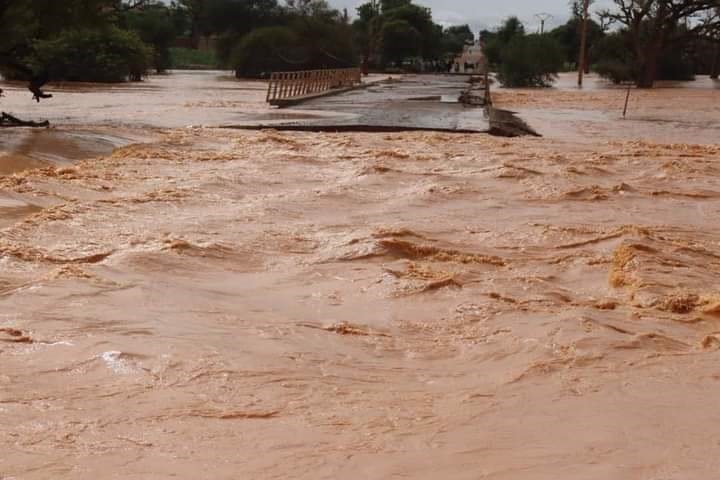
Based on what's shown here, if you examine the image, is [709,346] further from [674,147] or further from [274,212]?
[674,147]

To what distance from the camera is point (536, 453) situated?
3.46m

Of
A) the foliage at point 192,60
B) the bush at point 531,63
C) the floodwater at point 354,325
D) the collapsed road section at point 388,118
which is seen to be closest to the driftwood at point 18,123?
the collapsed road section at point 388,118

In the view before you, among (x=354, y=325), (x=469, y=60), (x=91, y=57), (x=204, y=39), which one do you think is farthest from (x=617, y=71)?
(x=204, y=39)

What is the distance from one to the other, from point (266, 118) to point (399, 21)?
198ft

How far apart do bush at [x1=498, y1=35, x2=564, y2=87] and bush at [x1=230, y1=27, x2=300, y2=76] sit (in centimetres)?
1315

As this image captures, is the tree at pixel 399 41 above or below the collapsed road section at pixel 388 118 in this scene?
above

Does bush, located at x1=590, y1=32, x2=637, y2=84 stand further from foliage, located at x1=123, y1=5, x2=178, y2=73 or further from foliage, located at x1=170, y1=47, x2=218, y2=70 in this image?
foliage, located at x1=170, y1=47, x2=218, y2=70

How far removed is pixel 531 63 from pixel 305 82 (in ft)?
53.1

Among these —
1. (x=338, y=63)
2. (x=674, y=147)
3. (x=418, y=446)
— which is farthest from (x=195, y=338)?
(x=338, y=63)

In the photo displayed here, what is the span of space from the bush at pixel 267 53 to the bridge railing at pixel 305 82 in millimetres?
11340

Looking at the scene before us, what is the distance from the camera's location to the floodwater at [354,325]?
3475 millimetres

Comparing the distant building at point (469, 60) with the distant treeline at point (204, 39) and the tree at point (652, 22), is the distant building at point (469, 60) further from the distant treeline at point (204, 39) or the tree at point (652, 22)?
the tree at point (652, 22)

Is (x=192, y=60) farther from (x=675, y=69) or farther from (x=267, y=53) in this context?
(x=675, y=69)

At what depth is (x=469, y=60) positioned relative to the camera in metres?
106
